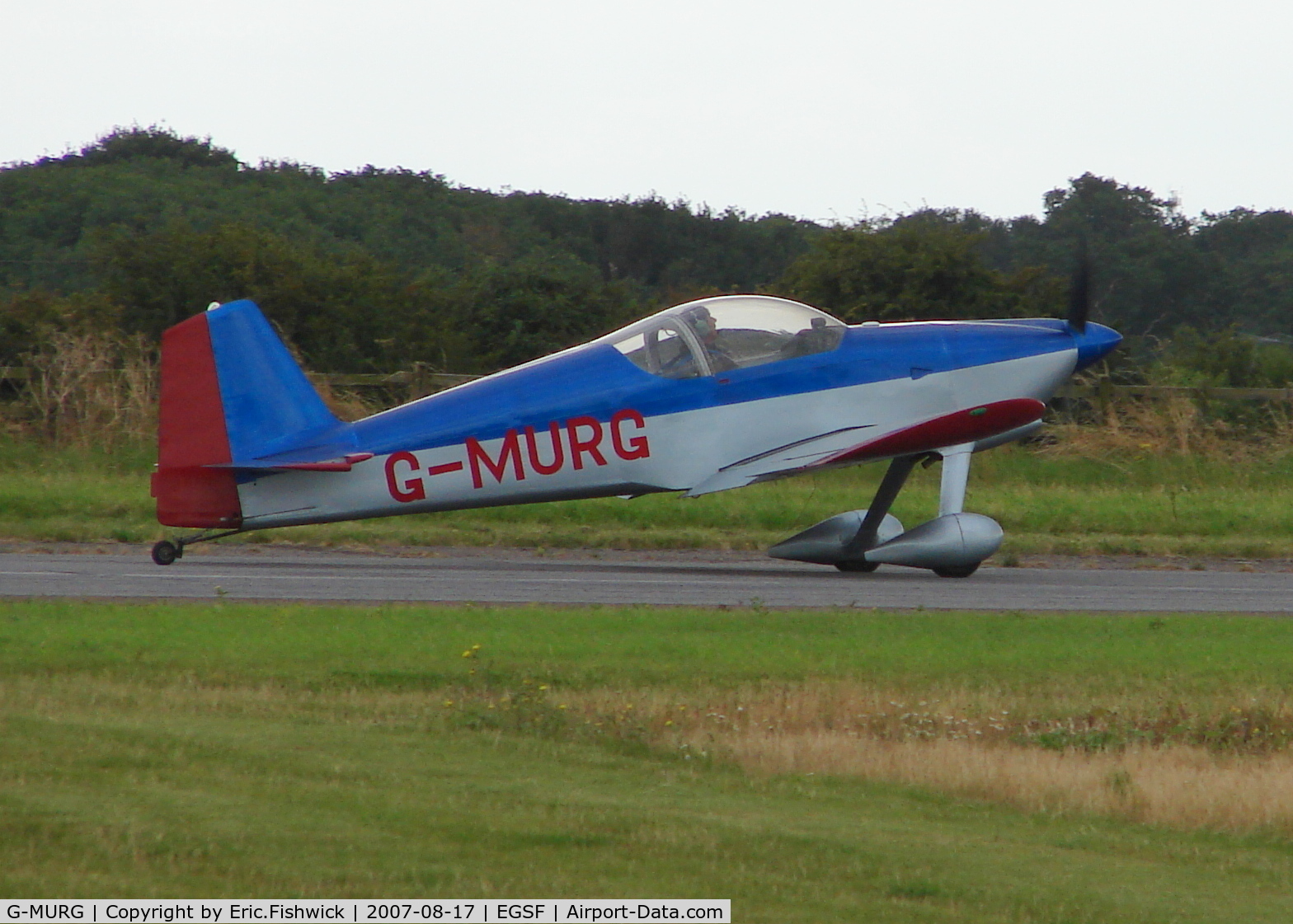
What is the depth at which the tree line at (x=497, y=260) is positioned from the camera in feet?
99.0

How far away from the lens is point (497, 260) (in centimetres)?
5381

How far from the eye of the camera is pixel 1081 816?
21.4 feet

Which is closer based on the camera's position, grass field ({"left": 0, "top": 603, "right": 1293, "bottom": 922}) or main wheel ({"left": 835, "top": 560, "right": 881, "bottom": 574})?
grass field ({"left": 0, "top": 603, "right": 1293, "bottom": 922})

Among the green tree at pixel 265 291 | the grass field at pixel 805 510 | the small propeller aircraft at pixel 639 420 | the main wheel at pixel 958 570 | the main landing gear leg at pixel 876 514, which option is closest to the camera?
the small propeller aircraft at pixel 639 420

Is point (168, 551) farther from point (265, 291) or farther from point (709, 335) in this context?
point (265, 291)

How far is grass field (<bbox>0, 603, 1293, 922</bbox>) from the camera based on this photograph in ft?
16.1

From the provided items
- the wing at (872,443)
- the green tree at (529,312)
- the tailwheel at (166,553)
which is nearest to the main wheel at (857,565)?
the wing at (872,443)

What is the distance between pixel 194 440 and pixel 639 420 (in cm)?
391

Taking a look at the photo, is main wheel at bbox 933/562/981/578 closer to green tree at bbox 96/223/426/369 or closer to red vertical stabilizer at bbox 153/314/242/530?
red vertical stabilizer at bbox 153/314/242/530

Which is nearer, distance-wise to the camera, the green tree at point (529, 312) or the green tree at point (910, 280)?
the green tree at point (910, 280)

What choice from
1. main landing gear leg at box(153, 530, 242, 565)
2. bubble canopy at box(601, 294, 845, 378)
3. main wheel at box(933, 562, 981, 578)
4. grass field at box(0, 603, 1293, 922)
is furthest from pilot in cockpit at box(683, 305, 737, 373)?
main landing gear leg at box(153, 530, 242, 565)

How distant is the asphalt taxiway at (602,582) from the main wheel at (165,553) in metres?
0.08

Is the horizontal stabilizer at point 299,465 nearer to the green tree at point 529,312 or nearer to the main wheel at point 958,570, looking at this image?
the main wheel at point 958,570

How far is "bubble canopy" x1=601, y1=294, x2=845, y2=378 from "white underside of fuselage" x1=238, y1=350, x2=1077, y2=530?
35 cm
